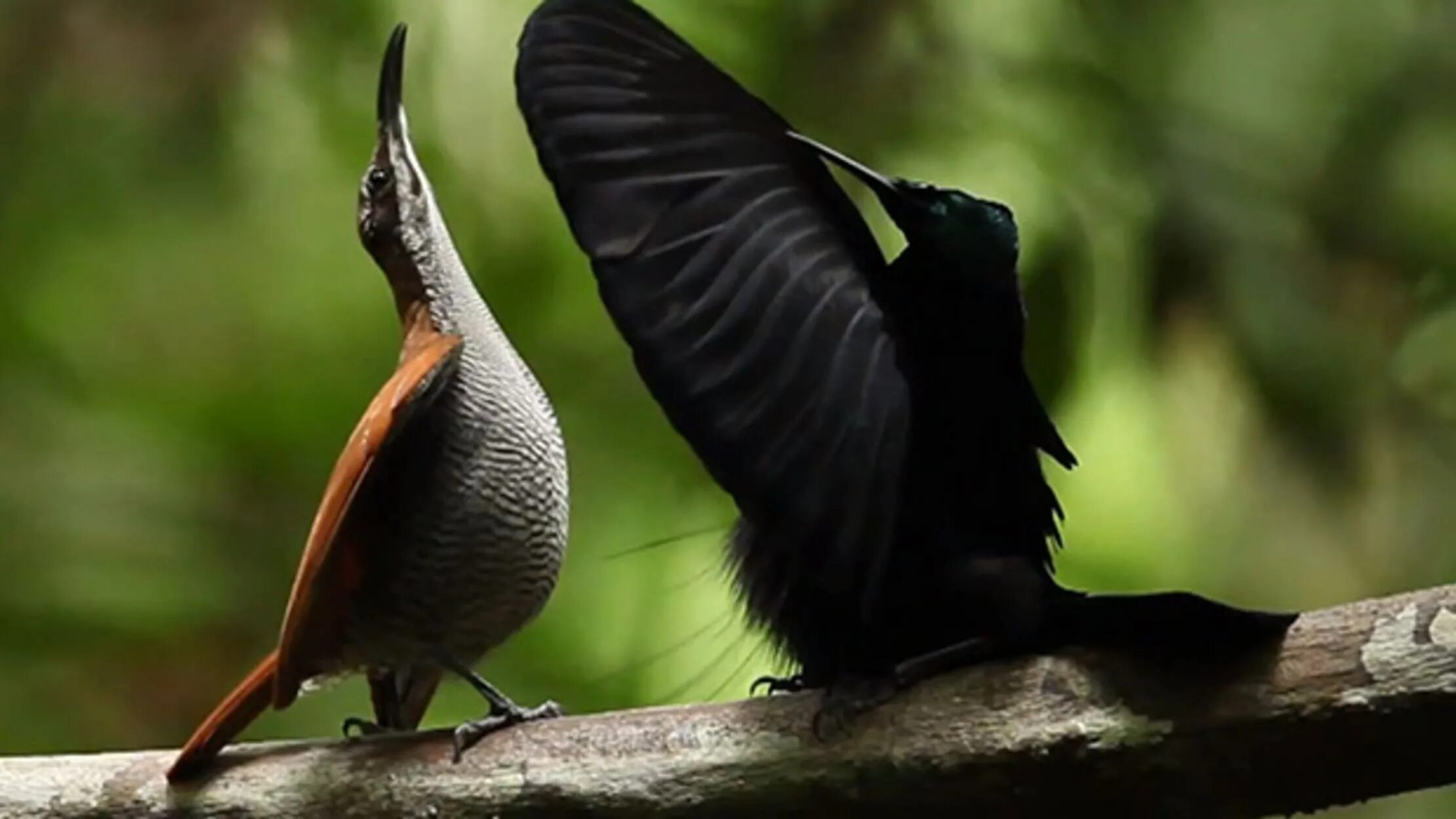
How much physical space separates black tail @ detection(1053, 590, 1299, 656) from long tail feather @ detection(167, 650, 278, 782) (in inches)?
13.6

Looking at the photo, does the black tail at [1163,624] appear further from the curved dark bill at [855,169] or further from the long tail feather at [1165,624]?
the curved dark bill at [855,169]

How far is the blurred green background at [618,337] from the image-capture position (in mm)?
1349

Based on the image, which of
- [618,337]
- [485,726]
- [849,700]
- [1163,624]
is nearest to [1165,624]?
[1163,624]

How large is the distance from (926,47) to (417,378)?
73 centimetres

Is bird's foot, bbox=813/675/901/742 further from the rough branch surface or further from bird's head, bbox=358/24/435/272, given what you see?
bird's head, bbox=358/24/435/272

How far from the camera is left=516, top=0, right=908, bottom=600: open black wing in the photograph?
688mm

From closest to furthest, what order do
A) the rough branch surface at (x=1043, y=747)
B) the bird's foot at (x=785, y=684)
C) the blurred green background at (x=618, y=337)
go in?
the rough branch surface at (x=1043, y=747), the bird's foot at (x=785, y=684), the blurred green background at (x=618, y=337)

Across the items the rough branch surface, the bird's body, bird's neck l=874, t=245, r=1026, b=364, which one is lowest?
the rough branch surface

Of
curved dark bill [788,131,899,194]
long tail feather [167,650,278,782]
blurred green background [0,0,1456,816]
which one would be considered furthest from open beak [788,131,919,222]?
blurred green background [0,0,1456,816]

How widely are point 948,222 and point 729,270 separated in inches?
3.5

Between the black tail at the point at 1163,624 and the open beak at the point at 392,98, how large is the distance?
40cm

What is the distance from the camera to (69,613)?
148 centimetres

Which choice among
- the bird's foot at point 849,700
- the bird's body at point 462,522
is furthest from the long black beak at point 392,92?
the bird's foot at point 849,700

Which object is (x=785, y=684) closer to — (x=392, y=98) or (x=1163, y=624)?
(x=1163, y=624)
